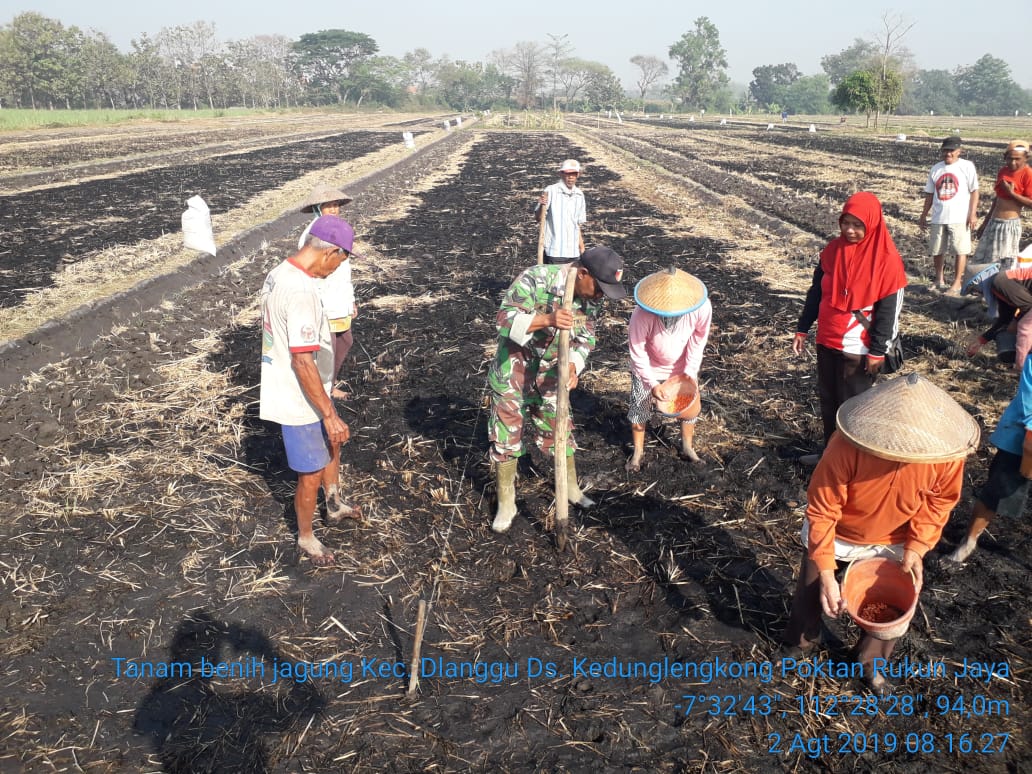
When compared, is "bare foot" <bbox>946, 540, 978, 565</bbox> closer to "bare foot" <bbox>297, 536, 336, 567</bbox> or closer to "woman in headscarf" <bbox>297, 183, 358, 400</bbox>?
"bare foot" <bbox>297, 536, 336, 567</bbox>

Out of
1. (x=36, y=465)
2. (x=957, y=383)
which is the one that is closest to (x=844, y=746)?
(x=957, y=383)

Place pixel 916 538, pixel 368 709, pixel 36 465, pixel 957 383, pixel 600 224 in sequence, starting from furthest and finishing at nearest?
pixel 600 224 → pixel 957 383 → pixel 36 465 → pixel 368 709 → pixel 916 538

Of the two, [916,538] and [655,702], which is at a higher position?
[916,538]

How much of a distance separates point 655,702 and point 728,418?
9.66ft

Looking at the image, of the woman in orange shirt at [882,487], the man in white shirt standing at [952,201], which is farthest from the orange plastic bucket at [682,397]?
the man in white shirt standing at [952,201]

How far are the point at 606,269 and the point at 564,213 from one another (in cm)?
427

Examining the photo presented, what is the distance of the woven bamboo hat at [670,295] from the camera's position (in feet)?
12.3

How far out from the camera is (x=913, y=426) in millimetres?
2256

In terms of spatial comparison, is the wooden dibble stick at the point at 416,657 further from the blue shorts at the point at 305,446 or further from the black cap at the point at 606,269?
the black cap at the point at 606,269

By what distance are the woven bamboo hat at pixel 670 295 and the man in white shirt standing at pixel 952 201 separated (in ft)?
18.1

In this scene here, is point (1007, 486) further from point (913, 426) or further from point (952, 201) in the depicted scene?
point (952, 201)

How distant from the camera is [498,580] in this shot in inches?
143

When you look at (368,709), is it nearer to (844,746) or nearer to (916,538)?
(844,746)

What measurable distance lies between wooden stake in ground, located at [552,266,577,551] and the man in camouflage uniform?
0.07 m
